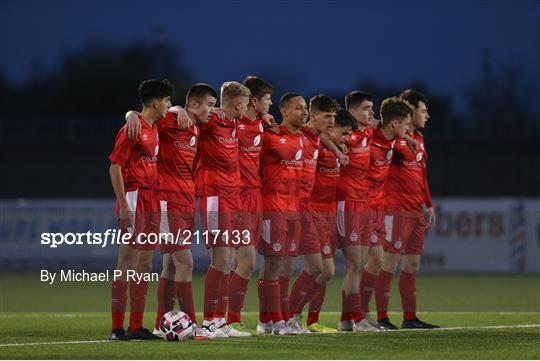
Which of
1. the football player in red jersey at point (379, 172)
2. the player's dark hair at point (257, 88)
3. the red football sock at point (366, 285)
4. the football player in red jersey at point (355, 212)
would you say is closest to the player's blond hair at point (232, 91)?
the player's dark hair at point (257, 88)

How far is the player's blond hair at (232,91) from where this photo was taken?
1228 centimetres

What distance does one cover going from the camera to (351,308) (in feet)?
43.9

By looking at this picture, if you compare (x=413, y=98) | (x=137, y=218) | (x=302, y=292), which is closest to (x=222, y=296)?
(x=137, y=218)

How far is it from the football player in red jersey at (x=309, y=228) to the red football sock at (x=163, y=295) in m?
1.36

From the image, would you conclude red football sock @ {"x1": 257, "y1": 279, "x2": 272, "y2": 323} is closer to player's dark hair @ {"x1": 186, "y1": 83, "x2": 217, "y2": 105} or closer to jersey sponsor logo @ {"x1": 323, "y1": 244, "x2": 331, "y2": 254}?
jersey sponsor logo @ {"x1": 323, "y1": 244, "x2": 331, "y2": 254}

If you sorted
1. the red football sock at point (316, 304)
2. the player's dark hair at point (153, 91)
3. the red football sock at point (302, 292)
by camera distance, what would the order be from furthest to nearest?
the red football sock at point (316, 304), the red football sock at point (302, 292), the player's dark hair at point (153, 91)

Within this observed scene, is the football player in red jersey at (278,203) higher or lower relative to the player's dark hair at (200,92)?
lower

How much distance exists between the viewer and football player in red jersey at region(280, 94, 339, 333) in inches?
509

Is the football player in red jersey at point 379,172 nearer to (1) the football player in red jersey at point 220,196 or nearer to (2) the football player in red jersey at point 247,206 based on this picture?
(2) the football player in red jersey at point 247,206

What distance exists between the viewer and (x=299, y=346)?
11.1 m

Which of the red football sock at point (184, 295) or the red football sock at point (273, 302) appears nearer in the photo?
the red football sock at point (184, 295)

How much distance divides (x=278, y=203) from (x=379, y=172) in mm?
1816

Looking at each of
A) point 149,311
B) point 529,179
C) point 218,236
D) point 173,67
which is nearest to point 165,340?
point 218,236

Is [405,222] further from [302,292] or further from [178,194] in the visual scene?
[178,194]
